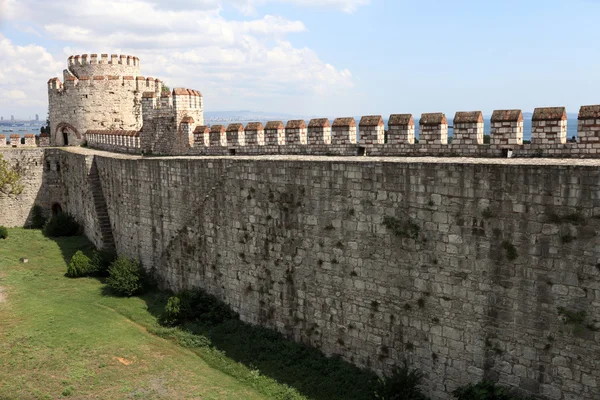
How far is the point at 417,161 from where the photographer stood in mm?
8977

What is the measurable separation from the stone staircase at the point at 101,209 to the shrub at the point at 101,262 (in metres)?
0.82

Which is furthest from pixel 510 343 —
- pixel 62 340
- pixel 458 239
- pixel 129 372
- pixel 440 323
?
pixel 62 340

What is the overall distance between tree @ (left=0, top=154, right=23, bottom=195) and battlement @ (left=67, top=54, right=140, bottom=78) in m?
5.50

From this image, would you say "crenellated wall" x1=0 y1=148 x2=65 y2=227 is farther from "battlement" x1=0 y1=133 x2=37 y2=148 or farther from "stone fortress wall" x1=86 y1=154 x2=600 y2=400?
"stone fortress wall" x1=86 y1=154 x2=600 y2=400

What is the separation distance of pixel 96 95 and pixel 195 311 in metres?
16.9

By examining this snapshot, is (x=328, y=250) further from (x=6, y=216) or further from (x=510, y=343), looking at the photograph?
(x=6, y=216)

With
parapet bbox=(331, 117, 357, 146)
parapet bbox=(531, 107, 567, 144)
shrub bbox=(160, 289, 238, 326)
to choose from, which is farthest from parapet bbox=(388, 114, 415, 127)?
shrub bbox=(160, 289, 238, 326)

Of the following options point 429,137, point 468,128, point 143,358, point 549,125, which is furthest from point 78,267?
point 549,125

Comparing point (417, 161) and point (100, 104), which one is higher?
point (100, 104)

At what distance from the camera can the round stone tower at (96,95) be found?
26.3 metres

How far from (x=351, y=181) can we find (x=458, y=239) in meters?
2.30

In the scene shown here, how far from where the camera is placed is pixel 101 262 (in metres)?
17.6

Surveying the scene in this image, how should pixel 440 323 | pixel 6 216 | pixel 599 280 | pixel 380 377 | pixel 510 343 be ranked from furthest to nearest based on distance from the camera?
pixel 6 216, pixel 380 377, pixel 440 323, pixel 510 343, pixel 599 280

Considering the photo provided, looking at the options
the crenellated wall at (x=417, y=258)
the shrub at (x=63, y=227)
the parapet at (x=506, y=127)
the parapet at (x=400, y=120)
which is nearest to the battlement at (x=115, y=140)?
the shrub at (x=63, y=227)
